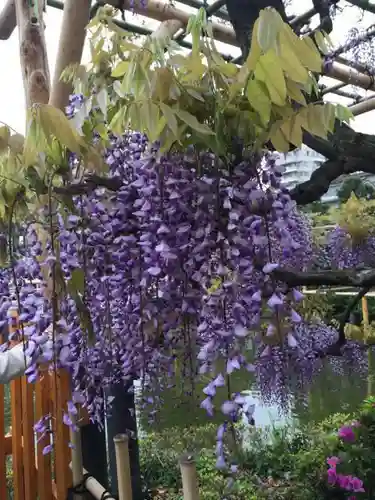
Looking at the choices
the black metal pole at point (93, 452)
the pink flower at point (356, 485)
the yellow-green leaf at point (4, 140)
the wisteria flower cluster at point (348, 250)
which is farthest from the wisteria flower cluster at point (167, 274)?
the wisteria flower cluster at point (348, 250)

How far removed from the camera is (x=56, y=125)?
854 millimetres

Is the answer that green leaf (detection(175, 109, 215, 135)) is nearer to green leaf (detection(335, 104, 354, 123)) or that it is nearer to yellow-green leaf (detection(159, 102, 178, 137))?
yellow-green leaf (detection(159, 102, 178, 137))

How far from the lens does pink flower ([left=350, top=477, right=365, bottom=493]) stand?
222cm

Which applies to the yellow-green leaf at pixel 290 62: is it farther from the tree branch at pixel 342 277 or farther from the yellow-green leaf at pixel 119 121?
the tree branch at pixel 342 277

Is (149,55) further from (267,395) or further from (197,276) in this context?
(267,395)

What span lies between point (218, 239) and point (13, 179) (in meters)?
0.41

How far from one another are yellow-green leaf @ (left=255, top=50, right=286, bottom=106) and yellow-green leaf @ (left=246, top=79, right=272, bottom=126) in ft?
0.04

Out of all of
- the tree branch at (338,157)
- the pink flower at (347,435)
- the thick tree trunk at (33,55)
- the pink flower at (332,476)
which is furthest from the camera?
the pink flower at (347,435)

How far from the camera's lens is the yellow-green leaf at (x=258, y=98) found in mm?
764

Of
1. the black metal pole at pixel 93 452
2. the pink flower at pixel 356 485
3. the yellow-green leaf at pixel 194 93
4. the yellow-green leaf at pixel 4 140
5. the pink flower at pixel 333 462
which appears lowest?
the pink flower at pixel 356 485

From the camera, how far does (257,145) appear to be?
0.86 metres

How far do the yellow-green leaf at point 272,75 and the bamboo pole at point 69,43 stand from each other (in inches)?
32.4

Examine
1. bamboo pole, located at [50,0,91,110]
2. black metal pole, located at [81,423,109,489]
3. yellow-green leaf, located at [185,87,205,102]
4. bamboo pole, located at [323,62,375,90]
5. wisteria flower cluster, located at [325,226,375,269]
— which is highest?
bamboo pole, located at [323,62,375,90]

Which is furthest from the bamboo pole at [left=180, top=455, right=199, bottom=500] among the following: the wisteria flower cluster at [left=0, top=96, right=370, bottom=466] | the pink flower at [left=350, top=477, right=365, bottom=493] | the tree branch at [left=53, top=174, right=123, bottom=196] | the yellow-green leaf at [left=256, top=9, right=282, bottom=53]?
the pink flower at [left=350, top=477, right=365, bottom=493]
